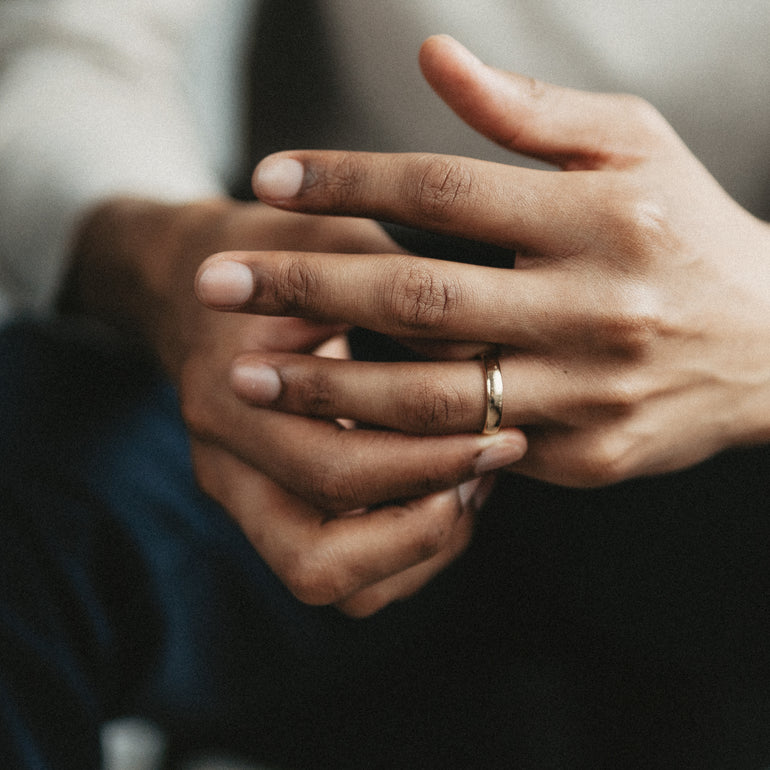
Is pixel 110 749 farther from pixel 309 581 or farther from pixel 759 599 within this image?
pixel 759 599

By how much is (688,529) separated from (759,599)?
87 millimetres

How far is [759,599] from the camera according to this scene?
604 mm

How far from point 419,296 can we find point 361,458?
5.2 inches

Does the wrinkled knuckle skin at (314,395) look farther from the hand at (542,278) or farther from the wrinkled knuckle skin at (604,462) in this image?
the wrinkled knuckle skin at (604,462)

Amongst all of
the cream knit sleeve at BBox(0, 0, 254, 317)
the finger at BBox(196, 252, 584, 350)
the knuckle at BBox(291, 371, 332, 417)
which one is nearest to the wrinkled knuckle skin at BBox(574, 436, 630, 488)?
the finger at BBox(196, 252, 584, 350)

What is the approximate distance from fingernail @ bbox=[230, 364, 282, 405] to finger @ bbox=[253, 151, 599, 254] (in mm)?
127

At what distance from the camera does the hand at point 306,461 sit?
48 centimetres

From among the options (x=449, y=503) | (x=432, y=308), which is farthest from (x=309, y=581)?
(x=432, y=308)

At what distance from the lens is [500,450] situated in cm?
48

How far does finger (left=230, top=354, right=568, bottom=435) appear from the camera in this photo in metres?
0.46

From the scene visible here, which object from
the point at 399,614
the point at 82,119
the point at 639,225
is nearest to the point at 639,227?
the point at 639,225

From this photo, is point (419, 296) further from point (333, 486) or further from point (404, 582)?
point (404, 582)

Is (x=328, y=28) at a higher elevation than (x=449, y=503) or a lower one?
higher

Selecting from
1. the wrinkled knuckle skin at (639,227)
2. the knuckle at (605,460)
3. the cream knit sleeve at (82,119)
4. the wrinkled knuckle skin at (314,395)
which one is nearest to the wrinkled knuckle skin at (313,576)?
the wrinkled knuckle skin at (314,395)
